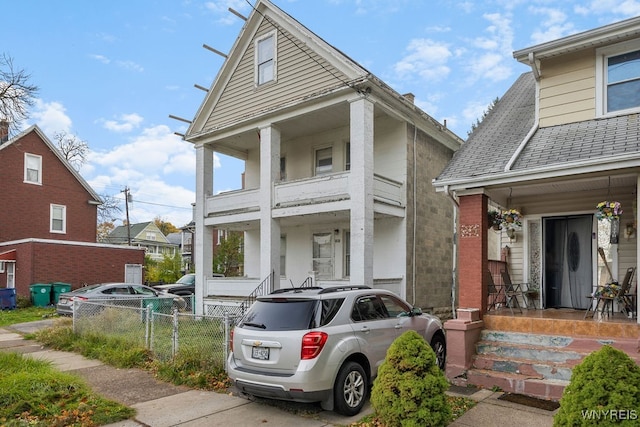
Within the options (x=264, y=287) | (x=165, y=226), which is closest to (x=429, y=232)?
(x=264, y=287)

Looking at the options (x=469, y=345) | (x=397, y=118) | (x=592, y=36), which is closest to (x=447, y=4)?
(x=592, y=36)

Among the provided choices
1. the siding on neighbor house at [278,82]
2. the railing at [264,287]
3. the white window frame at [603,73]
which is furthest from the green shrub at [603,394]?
the railing at [264,287]

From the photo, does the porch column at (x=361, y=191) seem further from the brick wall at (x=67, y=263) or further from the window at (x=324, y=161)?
the brick wall at (x=67, y=263)

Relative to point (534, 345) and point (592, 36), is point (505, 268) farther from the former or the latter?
point (592, 36)

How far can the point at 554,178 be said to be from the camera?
8.10m

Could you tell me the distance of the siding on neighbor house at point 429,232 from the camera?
1363 cm

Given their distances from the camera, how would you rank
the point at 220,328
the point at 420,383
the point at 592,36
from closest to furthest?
1. the point at 420,383
2. the point at 220,328
3. the point at 592,36

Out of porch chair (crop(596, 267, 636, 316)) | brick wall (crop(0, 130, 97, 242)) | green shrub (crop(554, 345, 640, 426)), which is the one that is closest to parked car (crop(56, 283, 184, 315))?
brick wall (crop(0, 130, 97, 242))

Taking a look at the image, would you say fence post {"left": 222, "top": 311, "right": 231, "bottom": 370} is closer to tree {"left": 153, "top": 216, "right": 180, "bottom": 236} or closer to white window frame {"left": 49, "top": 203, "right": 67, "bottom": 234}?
white window frame {"left": 49, "top": 203, "right": 67, "bottom": 234}

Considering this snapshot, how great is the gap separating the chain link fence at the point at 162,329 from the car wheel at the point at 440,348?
362 centimetres

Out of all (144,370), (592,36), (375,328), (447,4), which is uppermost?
(447,4)

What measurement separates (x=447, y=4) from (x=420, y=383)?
26.5 feet

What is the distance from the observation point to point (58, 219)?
27.5 meters

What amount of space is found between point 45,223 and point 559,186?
27.1 m
